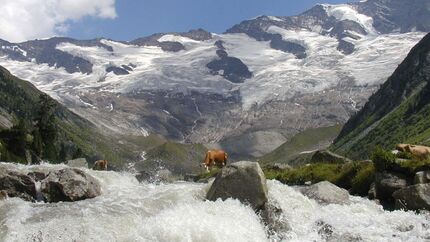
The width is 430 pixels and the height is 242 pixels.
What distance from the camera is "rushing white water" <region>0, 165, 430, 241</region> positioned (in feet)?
83.9

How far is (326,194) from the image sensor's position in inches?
1425

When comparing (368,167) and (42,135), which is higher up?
(368,167)

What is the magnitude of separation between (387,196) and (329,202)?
487 centimetres

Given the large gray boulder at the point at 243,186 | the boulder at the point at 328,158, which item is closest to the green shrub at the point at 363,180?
the large gray boulder at the point at 243,186

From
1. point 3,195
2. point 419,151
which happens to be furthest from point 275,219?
point 419,151

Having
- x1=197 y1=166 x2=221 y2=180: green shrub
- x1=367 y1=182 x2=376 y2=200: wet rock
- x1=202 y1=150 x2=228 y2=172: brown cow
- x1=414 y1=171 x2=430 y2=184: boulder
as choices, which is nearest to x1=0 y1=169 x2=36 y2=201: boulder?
x1=367 y1=182 x2=376 y2=200: wet rock

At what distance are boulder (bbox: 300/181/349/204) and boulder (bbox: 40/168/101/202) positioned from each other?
12726mm

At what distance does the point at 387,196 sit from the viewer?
124 ft

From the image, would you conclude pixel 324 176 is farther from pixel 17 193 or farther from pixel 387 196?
pixel 17 193

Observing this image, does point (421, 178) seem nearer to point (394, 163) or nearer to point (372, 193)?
point (394, 163)

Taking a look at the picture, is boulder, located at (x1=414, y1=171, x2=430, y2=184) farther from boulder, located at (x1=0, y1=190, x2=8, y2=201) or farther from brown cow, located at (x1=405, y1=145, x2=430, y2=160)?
boulder, located at (x1=0, y1=190, x2=8, y2=201)

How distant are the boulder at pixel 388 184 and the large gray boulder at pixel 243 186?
10.5 m

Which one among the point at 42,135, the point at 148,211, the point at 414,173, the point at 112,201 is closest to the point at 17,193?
the point at 112,201

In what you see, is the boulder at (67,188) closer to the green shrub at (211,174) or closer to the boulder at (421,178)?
the boulder at (421,178)
